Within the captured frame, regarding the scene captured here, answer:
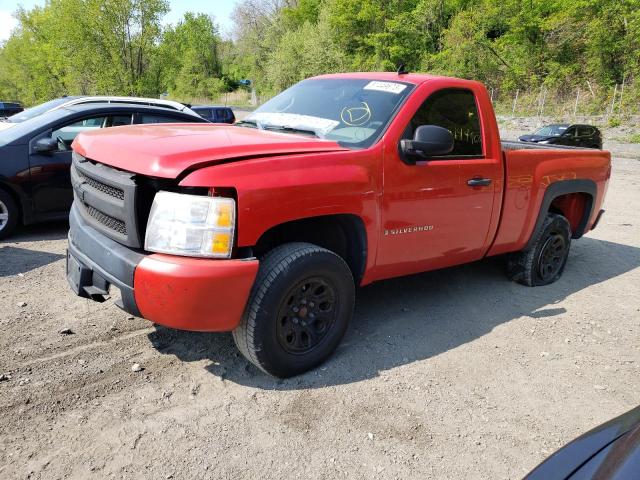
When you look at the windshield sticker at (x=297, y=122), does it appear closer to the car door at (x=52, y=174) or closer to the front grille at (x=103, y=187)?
the front grille at (x=103, y=187)

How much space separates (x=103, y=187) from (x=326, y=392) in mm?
1831

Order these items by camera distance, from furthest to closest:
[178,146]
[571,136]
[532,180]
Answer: [571,136]
[532,180]
[178,146]

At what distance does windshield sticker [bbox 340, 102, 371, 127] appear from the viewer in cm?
359

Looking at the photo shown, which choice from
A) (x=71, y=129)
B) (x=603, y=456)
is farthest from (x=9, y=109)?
(x=603, y=456)

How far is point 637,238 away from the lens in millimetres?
7488

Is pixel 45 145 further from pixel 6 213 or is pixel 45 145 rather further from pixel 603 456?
pixel 603 456

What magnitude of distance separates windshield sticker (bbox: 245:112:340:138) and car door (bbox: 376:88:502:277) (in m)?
0.51

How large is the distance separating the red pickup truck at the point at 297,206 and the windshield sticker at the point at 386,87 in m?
0.01

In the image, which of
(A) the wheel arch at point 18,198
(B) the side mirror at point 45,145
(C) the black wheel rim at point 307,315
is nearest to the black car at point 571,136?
(B) the side mirror at point 45,145

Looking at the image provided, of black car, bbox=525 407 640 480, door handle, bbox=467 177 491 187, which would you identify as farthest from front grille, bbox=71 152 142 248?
door handle, bbox=467 177 491 187

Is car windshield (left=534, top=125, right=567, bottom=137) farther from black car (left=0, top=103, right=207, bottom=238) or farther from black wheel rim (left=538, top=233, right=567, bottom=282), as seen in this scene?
black car (left=0, top=103, right=207, bottom=238)

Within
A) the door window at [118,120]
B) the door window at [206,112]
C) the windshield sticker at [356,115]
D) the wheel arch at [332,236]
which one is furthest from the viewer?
the door window at [206,112]

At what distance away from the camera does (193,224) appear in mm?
2643

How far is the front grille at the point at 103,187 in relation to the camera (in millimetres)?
2882
